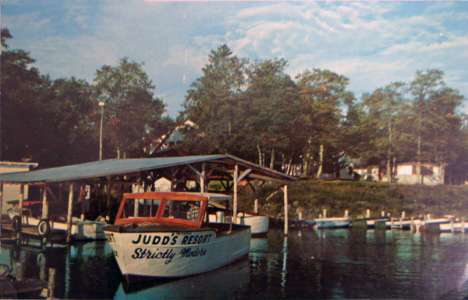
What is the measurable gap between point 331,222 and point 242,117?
10316 millimetres

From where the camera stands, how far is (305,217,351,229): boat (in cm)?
2757

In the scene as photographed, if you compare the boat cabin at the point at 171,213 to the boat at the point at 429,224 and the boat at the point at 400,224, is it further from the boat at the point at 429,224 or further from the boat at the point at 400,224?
the boat at the point at 429,224

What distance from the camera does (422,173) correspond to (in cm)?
2808

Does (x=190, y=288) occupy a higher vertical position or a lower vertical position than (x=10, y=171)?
lower

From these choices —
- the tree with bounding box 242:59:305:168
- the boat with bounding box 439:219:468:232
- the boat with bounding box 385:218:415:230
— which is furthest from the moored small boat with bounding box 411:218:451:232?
the tree with bounding box 242:59:305:168

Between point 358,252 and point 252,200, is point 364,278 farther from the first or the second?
point 252,200

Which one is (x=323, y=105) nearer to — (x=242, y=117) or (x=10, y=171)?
(x=242, y=117)

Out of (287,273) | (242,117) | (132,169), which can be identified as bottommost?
(287,273)

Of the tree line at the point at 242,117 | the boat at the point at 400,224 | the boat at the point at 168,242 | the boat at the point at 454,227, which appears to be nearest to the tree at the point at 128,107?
the tree line at the point at 242,117

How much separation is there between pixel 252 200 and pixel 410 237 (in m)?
9.96

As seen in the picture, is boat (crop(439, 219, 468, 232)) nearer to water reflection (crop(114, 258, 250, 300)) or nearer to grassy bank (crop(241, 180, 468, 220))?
grassy bank (crop(241, 180, 468, 220))

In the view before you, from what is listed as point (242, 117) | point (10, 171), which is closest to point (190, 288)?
point (242, 117)

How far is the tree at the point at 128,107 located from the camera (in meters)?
25.9

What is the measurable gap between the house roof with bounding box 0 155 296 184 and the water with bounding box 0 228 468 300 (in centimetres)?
276
